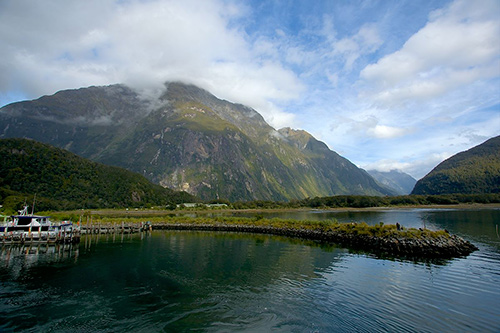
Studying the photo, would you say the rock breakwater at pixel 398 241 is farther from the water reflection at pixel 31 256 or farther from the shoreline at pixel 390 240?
the water reflection at pixel 31 256

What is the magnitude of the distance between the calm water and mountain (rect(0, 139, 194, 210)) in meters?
91.7

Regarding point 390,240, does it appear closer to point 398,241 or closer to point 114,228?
point 398,241

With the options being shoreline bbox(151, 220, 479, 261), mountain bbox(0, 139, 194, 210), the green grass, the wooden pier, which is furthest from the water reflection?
mountain bbox(0, 139, 194, 210)

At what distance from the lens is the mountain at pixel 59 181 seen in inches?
4897

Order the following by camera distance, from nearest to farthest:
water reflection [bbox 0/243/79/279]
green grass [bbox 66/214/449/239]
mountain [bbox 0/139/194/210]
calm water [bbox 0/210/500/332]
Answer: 1. calm water [bbox 0/210/500/332]
2. water reflection [bbox 0/243/79/279]
3. green grass [bbox 66/214/449/239]
4. mountain [bbox 0/139/194/210]

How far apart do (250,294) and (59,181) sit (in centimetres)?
16090

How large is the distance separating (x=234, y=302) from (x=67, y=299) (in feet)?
40.5

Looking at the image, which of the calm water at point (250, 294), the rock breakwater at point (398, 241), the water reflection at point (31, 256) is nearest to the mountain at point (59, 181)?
the water reflection at point (31, 256)

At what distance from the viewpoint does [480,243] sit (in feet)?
140

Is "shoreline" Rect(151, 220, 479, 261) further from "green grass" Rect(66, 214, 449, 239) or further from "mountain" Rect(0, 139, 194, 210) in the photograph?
"mountain" Rect(0, 139, 194, 210)

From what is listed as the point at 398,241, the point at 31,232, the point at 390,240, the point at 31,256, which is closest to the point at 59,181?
the point at 31,232

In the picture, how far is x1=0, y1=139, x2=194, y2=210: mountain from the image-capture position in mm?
124375

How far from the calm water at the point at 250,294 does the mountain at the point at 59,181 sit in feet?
301

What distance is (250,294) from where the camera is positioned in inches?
832
